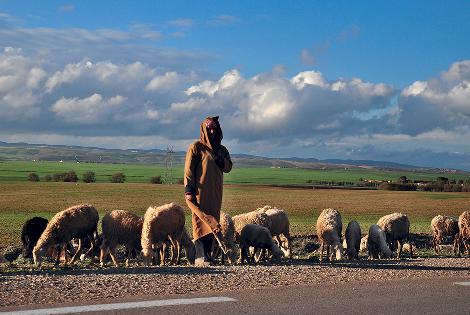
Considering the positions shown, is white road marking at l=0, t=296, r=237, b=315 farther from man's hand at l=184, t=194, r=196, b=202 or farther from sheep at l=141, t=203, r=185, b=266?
sheep at l=141, t=203, r=185, b=266

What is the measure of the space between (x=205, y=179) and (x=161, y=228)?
3.40 meters

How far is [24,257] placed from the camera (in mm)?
18328

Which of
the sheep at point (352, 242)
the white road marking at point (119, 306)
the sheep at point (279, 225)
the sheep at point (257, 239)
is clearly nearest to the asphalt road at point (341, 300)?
the white road marking at point (119, 306)

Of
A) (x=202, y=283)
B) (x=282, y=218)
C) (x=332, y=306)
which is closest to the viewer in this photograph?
(x=332, y=306)

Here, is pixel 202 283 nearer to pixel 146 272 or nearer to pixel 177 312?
pixel 146 272

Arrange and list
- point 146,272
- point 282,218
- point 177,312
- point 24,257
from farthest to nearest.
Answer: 1. point 282,218
2. point 24,257
3. point 146,272
4. point 177,312

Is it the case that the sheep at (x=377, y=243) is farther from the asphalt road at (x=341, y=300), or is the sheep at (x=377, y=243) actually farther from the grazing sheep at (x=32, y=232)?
the asphalt road at (x=341, y=300)

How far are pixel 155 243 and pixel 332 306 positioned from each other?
847cm

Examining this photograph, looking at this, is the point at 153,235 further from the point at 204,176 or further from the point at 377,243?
the point at 377,243

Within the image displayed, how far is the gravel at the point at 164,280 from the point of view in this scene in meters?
8.52

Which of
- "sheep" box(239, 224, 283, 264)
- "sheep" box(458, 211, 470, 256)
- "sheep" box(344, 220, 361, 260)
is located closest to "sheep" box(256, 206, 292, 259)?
"sheep" box(344, 220, 361, 260)

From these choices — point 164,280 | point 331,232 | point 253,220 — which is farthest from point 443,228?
point 164,280

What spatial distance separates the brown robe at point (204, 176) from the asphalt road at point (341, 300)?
3756 mm

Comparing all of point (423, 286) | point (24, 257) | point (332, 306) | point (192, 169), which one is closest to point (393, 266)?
point (423, 286)
